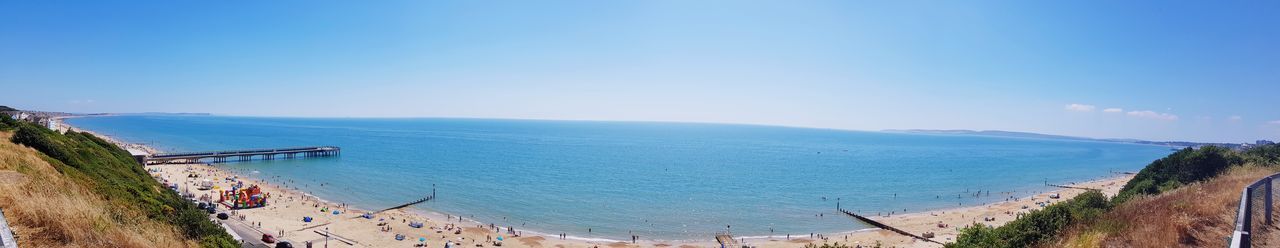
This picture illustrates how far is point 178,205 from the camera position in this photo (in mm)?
23359

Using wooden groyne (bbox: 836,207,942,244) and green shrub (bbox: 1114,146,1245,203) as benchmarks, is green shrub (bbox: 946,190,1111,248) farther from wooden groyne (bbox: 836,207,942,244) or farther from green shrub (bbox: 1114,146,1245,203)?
green shrub (bbox: 1114,146,1245,203)

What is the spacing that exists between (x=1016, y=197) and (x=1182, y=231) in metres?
A: 63.8

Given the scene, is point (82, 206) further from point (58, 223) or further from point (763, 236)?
point (763, 236)

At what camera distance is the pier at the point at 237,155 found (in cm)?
7219

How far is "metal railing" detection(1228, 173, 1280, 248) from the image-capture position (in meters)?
5.64

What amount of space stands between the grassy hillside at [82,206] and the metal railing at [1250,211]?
16539 millimetres

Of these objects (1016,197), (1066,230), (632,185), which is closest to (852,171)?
(1016,197)

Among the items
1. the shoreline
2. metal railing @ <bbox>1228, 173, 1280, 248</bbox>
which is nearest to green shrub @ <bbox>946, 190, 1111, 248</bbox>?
metal railing @ <bbox>1228, 173, 1280, 248</bbox>

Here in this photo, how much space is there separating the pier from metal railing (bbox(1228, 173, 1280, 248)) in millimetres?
89765

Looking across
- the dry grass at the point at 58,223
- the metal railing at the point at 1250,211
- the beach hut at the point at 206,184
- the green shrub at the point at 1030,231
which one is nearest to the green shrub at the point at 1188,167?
the green shrub at the point at 1030,231

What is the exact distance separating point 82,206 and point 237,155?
8701 cm

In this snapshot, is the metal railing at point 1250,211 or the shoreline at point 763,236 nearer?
the metal railing at point 1250,211

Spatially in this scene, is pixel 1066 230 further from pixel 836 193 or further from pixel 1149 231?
pixel 836 193

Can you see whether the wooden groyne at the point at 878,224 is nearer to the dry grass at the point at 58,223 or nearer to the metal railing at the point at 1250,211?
the metal railing at the point at 1250,211
